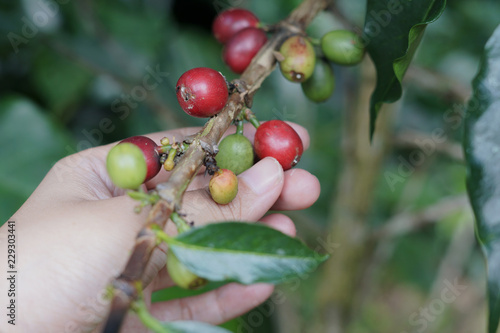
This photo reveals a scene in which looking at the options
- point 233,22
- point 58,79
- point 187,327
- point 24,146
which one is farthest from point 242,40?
point 58,79

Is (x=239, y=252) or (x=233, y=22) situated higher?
(x=233, y=22)

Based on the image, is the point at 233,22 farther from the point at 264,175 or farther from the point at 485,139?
the point at 485,139

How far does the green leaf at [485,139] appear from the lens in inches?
33.7

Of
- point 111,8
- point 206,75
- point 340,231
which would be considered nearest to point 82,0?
point 111,8

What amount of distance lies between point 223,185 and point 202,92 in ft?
0.70

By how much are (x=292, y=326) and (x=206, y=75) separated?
79.8 inches

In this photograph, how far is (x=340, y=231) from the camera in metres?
2.03

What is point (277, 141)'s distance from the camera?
112 centimetres

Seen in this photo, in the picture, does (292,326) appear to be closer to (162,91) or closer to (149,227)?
(162,91)

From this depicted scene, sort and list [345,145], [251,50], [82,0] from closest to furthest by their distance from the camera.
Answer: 1. [251,50]
2. [345,145]
3. [82,0]

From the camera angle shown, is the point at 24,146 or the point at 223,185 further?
the point at 24,146

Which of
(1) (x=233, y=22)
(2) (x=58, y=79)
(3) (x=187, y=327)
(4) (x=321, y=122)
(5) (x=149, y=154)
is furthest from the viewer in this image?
(4) (x=321, y=122)

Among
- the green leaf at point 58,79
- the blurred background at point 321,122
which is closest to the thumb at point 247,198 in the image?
the blurred background at point 321,122

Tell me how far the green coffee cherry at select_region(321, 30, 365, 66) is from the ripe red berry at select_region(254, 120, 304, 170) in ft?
0.89
